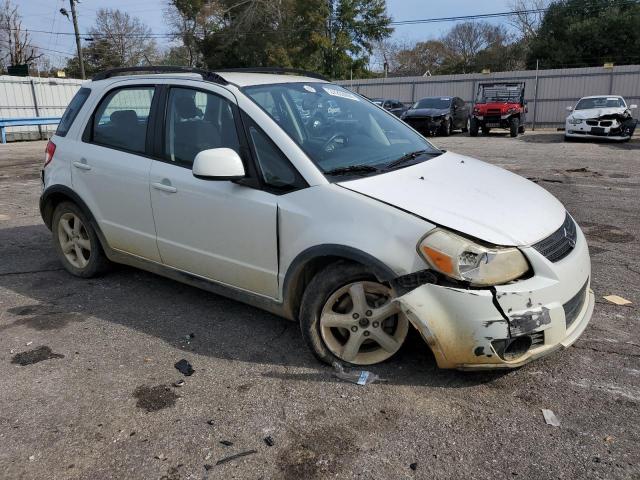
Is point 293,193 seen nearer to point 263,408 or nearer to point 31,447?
point 263,408

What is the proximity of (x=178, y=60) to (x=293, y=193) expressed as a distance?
5163 centimetres

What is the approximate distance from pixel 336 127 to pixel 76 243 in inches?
107

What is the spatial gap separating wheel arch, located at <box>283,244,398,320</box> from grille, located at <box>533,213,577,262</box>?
82cm

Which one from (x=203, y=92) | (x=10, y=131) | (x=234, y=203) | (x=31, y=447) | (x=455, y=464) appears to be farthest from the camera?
(x=10, y=131)

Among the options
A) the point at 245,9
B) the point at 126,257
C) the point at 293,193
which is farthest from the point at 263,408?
the point at 245,9

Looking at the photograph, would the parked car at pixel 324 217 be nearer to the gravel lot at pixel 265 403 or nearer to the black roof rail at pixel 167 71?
the black roof rail at pixel 167 71

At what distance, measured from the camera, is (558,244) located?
305cm

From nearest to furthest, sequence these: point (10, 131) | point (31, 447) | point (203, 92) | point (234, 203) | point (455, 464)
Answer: point (455, 464)
point (31, 447)
point (234, 203)
point (203, 92)
point (10, 131)

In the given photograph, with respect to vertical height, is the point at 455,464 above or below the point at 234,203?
below

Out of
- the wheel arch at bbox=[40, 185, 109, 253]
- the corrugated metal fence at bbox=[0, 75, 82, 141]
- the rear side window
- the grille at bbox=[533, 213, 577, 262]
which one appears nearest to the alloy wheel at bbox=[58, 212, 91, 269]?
the wheel arch at bbox=[40, 185, 109, 253]

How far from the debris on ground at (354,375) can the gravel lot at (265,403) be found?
0.06m

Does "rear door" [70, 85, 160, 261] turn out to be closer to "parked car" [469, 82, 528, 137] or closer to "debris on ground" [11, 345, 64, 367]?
"debris on ground" [11, 345, 64, 367]

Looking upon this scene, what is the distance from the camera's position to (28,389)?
3182mm

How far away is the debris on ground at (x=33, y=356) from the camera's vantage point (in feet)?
11.5
